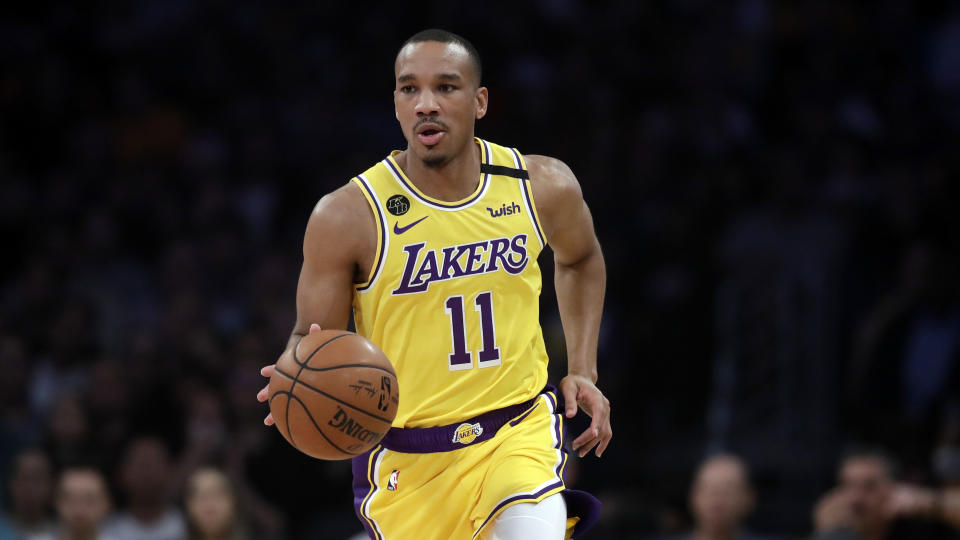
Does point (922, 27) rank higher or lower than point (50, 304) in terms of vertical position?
higher

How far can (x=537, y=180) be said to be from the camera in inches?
204

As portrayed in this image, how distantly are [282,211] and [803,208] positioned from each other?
483 cm

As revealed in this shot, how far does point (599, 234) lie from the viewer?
1086 centimetres

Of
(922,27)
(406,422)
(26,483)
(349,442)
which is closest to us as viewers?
(349,442)

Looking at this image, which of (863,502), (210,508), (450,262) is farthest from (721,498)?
(450,262)

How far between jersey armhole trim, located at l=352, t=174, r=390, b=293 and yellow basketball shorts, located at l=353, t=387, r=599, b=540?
59cm

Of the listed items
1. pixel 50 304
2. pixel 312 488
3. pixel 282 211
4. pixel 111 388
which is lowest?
pixel 312 488

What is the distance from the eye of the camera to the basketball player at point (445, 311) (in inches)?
190

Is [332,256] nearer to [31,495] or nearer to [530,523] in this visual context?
[530,523]

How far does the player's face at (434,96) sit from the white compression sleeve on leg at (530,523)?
1.37 metres

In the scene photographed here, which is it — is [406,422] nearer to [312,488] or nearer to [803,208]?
[312,488]

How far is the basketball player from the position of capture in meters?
4.82

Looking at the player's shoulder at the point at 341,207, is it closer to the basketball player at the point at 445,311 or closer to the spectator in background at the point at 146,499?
the basketball player at the point at 445,311

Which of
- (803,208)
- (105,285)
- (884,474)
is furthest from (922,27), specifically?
(105,285)
